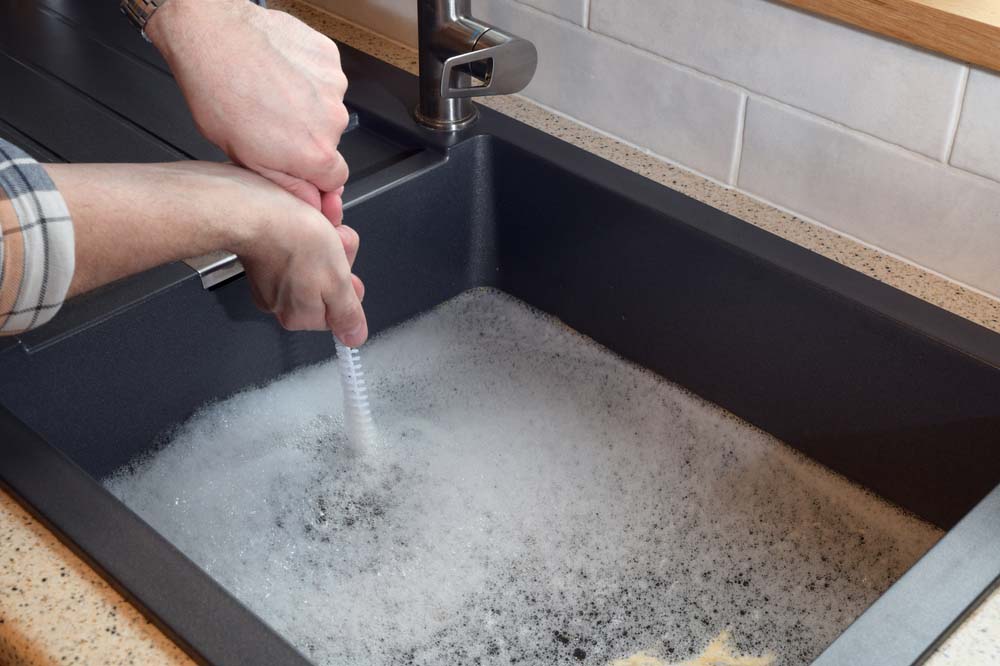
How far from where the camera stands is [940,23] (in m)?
0.83

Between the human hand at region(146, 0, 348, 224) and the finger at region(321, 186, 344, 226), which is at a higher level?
the human hand at region(146, 0, 348, 224)

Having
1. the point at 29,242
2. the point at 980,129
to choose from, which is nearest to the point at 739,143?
the point at 980,129

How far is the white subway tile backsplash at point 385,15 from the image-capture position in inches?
50.4

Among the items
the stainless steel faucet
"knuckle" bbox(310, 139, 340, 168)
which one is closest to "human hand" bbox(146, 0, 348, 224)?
"knuckle" bbox(310, 139, 340, 168)

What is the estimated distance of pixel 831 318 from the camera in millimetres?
886

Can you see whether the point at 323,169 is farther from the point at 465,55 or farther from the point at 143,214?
the point at 465,55

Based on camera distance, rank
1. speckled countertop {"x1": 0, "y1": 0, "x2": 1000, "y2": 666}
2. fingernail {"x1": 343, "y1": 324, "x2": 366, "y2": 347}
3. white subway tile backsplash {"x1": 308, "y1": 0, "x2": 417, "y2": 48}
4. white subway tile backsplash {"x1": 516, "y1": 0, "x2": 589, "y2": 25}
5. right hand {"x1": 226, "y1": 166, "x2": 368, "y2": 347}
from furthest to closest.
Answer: white subway tile backsplash {"x1": 308, "y1": 0, "x2": 417, "y2": 48} < white subway tile backsplash {"x1": 516, "y1": 0, "x2": 589, "y2": 25} < fingernail {"x1": 343, "y1": 324, "x2": 366, "y2": 347} < right hand {"x1": 226, "y1": 166, "x2": 368, "y2": 347} < speckled countertop {"x1": 0, "y1": 0, "x2": 1000, "y2": 666}

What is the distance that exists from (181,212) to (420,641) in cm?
35

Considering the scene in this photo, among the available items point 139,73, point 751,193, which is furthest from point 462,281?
point 139,73

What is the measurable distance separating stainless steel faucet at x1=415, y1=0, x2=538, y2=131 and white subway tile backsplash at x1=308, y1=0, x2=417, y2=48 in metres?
0.21

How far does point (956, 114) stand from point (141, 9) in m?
0.63

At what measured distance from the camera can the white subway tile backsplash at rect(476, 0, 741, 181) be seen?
1035 millimetres

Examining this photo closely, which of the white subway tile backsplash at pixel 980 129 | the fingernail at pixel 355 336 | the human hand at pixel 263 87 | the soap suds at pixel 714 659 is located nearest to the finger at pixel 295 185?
the human hand at pixel 263 87

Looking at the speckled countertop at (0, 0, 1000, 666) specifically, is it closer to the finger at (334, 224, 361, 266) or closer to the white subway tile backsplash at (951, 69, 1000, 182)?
the white subway tile backsplash at (951, 69, 1000, 182)
